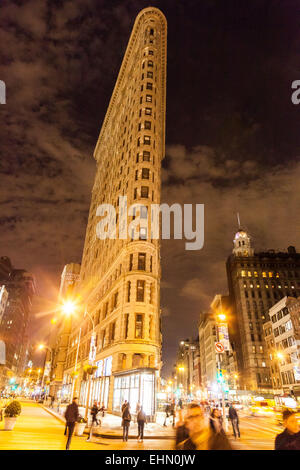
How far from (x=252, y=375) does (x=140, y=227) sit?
8061 centimetres

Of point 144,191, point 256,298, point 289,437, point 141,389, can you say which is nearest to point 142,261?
point 144,191

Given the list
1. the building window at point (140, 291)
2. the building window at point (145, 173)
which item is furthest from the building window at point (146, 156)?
the building window at point (140, 291)

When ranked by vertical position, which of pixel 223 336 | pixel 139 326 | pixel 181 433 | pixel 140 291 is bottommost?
pixel 181 433

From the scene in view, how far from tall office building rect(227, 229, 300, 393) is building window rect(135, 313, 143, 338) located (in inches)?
3007

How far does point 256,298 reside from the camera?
373 ft

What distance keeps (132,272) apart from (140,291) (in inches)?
112

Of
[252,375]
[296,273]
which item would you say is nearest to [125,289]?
[252,375]

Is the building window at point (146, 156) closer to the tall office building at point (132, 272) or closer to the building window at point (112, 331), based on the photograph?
the tall office building at point (132, 272)

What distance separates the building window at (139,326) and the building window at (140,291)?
2.22m

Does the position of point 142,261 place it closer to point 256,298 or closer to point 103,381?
point 103,381

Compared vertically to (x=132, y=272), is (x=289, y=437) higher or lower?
lower

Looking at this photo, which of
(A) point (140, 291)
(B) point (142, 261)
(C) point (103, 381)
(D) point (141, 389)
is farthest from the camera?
(B) point (142, 261)
